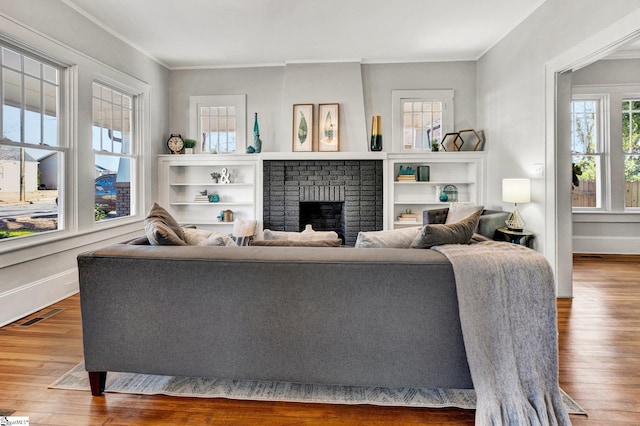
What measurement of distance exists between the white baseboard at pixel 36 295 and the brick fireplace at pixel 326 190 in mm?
2465

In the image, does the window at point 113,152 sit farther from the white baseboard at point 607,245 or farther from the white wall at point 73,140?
the white baseboard at point 607,245

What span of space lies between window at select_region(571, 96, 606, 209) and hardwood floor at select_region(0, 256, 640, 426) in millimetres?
3259

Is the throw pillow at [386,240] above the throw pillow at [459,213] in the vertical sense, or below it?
below

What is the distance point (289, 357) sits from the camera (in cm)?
170

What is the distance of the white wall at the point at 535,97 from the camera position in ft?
10.1

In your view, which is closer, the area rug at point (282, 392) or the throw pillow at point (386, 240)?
the area rug at point (282, 392)

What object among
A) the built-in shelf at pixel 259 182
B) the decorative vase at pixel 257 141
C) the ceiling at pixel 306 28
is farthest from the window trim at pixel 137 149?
the decorative vase at pixel 257 141

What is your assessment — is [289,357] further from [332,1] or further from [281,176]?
[281,176]

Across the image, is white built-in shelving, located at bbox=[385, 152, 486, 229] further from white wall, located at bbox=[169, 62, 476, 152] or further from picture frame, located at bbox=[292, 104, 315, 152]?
picture frame, located at bbox=[292, 104, 315, 152]

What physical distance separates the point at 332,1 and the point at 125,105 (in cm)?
296

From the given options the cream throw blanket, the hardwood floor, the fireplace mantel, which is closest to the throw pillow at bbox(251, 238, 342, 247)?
the cream throw blanket

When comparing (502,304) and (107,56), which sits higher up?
(107,56)

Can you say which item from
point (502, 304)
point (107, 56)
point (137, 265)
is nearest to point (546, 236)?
point (502, 304)

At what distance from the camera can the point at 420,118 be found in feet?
17.7
